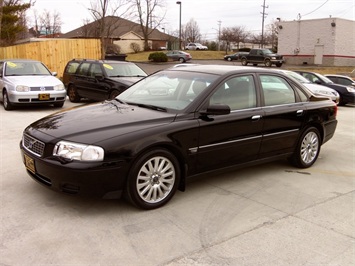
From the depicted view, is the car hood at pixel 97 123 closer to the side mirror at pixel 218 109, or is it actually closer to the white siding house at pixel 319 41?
the side mirror at pixel 218 109

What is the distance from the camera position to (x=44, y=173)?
376 centimetres

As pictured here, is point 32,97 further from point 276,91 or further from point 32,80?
point 276,91

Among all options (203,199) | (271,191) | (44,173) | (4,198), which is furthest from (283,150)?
(4,198)

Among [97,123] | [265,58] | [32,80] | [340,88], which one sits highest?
[265,58]

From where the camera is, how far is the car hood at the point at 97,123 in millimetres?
3725

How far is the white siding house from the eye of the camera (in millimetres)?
39219

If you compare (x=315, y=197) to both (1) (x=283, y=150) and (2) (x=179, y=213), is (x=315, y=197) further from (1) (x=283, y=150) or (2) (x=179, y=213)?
(2) (x=179, y=213)

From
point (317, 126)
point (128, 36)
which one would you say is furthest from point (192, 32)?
point (317, 126)

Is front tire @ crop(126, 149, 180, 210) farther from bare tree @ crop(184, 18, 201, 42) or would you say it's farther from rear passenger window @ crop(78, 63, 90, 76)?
bare tree @ crop(184, 18, 201, 42)

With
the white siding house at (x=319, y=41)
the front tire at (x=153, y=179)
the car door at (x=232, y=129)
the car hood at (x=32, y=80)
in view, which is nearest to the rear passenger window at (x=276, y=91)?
the car door at (x=232, y=129)

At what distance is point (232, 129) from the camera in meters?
4.57

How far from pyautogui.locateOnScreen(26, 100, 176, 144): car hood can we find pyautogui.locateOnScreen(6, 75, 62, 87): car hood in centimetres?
641

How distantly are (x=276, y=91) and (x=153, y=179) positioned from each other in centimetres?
A: 245

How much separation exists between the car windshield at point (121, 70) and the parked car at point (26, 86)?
1522 mm
